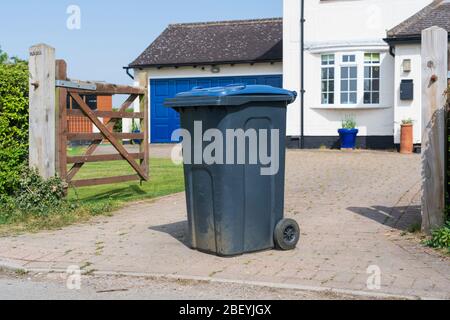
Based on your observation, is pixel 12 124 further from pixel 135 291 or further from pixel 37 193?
pixel 135 291

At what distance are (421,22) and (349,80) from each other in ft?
8.77

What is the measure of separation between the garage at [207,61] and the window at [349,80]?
8.95ft

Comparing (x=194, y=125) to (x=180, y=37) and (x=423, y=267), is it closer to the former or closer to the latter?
(x=423, y=267)

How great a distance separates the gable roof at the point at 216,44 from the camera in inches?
875

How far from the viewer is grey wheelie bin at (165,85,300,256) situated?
649 cm

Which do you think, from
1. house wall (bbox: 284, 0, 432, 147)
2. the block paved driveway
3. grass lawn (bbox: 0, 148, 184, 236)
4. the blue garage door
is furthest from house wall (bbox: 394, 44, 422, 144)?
the block paved driveway

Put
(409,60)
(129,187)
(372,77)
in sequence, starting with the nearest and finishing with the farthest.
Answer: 1. (129,187)
2. (409,60)
3. (372,77)

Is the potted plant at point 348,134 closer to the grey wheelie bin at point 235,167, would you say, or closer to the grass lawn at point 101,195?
the grass lawn at point 101,195

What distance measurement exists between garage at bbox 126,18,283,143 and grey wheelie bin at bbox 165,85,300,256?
14909 millimetres

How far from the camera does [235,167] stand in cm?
652

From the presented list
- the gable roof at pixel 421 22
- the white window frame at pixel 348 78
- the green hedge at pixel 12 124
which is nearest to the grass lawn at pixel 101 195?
the green hedge at pixel 12 124

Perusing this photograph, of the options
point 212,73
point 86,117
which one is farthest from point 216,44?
point 86,117
